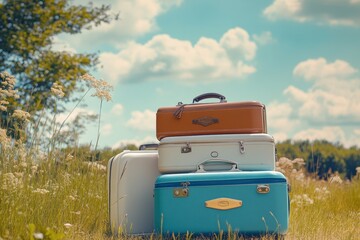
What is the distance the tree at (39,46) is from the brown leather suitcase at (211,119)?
8335 millimetres

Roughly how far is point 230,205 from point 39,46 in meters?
10.3

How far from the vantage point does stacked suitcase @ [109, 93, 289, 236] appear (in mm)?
5086

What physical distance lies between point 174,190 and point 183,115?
0.96 m

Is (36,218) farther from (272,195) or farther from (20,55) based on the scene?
(20,55)

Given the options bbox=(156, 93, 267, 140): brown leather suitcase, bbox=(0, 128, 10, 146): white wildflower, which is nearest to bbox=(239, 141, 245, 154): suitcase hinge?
bbox=(156, 93, 267, 140): brown leather suitcase

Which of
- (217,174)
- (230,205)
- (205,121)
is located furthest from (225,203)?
(205,121)

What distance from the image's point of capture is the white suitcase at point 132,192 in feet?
19.3

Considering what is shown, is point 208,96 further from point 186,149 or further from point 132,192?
point 132,192

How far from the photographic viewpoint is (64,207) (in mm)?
5523

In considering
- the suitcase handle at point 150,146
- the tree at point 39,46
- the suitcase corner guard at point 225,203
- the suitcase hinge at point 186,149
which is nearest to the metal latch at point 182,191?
the suitcase corner guard at point 225,203

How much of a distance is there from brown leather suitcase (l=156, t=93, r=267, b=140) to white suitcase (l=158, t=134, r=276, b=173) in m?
0.24

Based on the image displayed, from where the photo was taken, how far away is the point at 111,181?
5.93 meters

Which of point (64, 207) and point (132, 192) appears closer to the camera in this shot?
point (64, 207)

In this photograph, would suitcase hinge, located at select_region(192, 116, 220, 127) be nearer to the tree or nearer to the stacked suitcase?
the stacked suitcase
